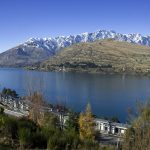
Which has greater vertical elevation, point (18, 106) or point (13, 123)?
point (13, 123)

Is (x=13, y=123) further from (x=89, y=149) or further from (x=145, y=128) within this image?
(x=145, y=128)

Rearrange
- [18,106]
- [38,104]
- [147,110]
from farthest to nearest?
[18,106]
[38,104]
[147,110]

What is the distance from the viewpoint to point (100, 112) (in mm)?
71750

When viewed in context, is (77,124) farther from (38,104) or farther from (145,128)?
(145,128)

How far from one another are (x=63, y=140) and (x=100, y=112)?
60.4 metres

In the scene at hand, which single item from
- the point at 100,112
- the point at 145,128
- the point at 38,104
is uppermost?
the point at 145,128

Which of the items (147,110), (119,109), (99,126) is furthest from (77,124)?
(119,109)

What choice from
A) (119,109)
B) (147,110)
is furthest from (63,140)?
(119,109)

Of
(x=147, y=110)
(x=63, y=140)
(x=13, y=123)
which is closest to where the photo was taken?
(x=147, y=110)

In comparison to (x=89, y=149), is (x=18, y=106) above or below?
below

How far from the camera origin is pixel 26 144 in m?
12.0

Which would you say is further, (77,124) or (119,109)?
(119,109)

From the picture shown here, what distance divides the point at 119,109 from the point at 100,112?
6186 mm

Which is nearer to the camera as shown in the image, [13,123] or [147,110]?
[147,110]
